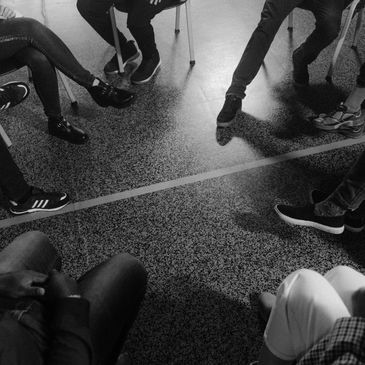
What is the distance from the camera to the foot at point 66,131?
1.75m

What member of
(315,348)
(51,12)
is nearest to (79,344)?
(315,348)

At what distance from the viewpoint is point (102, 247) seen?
1.40 meters

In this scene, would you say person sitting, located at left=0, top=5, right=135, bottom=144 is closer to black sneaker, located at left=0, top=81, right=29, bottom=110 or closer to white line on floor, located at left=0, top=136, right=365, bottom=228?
black sneaker, located at left=0, top=81, right=29, bottom=110

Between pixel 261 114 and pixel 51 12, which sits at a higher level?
pixel 51 12

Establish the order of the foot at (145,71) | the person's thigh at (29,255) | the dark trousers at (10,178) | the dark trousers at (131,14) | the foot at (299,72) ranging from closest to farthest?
the person's thigh at (29,255), the dark trousers at (10,178), the dark trousers at (131,14), the foot at (299,72), the foot at (145,71)

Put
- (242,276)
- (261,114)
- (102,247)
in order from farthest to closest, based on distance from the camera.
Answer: (261,114), (102,247), (242,276)

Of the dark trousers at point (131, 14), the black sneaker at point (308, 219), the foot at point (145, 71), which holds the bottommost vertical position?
the black sneaker at point (308, 219)

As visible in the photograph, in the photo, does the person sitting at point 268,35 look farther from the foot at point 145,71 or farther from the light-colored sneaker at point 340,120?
the foot at point 145,71

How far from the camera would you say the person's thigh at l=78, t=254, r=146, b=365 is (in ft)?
2.66

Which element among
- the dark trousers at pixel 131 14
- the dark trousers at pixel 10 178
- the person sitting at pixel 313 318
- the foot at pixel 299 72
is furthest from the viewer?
the foot at pixel 299 72

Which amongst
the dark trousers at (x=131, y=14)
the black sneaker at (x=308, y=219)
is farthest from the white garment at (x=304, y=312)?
the dark trousers at (x=131, y=14)

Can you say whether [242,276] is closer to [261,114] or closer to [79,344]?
[79,344]

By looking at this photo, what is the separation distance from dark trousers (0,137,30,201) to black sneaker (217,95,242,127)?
3.10 feet

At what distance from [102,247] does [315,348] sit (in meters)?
0.96
